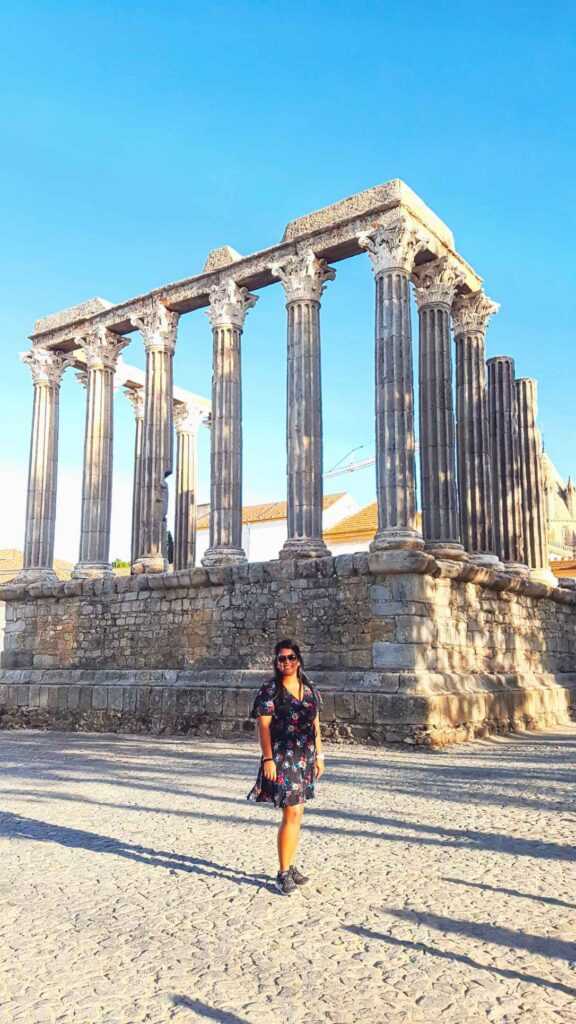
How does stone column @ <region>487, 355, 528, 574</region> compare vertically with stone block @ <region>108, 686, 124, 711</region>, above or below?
above

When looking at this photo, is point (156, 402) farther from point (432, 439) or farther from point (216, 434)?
point (432, 439)

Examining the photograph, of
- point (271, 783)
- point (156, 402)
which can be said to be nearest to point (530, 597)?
point (156, 402)

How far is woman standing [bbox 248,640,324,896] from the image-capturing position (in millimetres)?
4938

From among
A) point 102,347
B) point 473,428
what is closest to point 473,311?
point 473,428

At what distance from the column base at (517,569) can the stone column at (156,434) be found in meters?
6.98

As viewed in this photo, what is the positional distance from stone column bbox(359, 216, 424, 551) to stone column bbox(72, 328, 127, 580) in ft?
23.0

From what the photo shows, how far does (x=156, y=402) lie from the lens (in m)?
17.9

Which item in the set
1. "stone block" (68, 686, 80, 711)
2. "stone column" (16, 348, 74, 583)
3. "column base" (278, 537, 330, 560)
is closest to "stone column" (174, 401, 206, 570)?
"stone column" (16, 348, 74, 583)

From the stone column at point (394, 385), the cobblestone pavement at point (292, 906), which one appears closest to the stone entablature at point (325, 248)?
the stone column at point (394, 385)

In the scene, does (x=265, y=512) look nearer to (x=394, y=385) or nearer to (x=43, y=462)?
(x=43, y=462)

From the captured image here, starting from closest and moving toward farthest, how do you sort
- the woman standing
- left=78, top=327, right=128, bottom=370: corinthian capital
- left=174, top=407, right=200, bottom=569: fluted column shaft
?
the woman standing < left=78, top=327, right=128, bottom=370: corinthian capital < left=174, top=407, right=200, bottom=569: fluted column shaft

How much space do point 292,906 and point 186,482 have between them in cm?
1849

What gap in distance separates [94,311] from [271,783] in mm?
15962

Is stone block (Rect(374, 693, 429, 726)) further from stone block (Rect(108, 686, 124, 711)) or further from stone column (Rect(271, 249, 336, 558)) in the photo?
stone block (Rect(108, 686, 124, 711))
